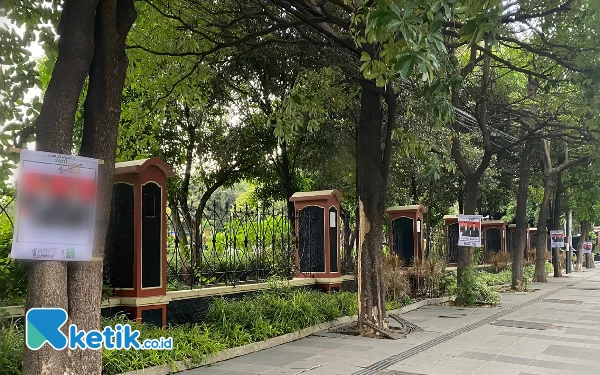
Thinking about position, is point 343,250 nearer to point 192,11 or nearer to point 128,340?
point 192,11

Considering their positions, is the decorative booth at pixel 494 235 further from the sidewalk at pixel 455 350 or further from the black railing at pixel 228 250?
the black railing at pixel 228 250

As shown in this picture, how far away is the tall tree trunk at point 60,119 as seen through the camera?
4590 millimetres

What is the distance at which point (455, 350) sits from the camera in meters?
9.14

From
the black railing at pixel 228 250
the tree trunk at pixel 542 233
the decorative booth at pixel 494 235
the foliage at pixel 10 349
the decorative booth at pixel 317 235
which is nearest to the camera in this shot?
the foliage at pixel 10 349

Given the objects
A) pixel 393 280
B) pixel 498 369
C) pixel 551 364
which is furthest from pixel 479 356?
pixel 393 280

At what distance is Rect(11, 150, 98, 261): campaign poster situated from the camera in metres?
4.39

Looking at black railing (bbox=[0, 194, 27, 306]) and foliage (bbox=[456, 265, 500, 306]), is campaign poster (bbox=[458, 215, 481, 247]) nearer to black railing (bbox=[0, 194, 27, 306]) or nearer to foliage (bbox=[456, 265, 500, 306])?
foliage (bbox=[456, 265, 500, 306])

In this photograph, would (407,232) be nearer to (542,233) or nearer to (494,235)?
(542,233)

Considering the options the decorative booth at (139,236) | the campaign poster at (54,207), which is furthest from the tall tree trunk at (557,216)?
the campaign poster at (54,207)

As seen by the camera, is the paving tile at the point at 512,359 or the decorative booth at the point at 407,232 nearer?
the paving tile at the point at 512,359

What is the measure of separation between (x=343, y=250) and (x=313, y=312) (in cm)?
511

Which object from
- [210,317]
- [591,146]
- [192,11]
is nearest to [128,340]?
[210,317]

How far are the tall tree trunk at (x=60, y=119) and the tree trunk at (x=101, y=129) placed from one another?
0.61 feet

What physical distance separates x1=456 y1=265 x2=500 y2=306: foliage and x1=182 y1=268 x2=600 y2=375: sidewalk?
118 centimetres
